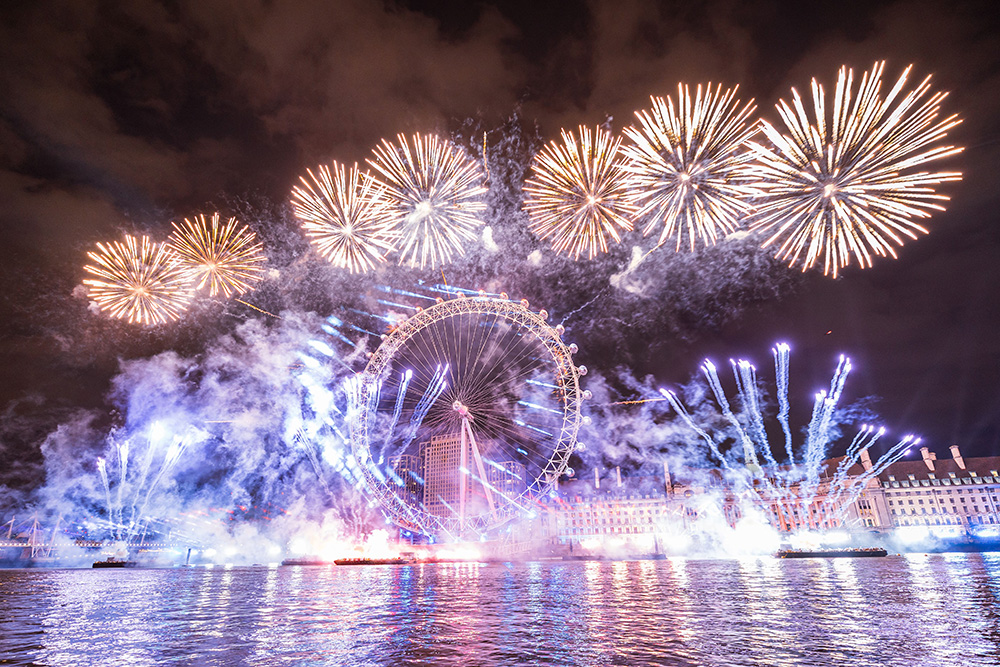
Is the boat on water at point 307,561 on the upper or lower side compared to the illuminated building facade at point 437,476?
lower

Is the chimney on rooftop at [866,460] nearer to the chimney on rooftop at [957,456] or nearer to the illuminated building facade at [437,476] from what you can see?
the chimney on rooftop at [957,456]

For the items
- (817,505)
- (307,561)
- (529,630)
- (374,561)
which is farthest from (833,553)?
(307,561)

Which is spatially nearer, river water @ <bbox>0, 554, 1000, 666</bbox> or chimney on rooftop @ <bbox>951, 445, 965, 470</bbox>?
river water @ <bbox>0, 554, 1000, 666</bbox>

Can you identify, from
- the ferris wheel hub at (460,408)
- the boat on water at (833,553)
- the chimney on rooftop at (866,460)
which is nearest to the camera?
the ferris wheel hub at (460,408)

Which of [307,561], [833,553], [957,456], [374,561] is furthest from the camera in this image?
[957,456]

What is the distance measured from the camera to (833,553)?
274 feet

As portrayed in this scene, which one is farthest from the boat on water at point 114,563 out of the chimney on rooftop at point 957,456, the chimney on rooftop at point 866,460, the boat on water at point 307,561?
the chimney on rooftop at point 957,456

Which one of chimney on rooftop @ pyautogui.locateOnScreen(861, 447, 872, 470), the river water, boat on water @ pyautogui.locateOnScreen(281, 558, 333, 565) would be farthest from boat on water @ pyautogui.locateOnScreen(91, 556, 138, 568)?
chimney on rooftop @ pyautogui.locateOnScreen(861, 447, 872, 470)

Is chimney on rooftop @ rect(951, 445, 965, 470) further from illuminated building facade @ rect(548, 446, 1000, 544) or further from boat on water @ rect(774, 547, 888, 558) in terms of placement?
boat on water @ rect(774, 547, 888, 558)

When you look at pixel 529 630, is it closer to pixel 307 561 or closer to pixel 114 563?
pixel 307 561

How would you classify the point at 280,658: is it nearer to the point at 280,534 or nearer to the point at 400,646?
the point at 400,646

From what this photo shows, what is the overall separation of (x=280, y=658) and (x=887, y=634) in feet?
45.6

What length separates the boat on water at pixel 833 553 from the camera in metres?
81.6

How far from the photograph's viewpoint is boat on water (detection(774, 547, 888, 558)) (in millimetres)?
81625
